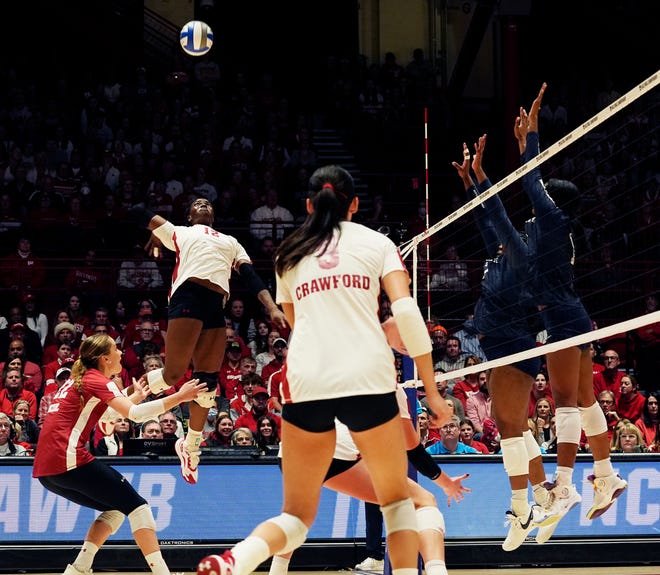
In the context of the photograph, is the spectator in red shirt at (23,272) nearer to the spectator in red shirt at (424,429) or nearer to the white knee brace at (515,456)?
the spectator in red shirt at (424,429)

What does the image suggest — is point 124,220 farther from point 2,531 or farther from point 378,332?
point 378,332

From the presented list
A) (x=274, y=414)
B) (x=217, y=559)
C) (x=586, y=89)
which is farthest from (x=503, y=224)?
(x=586, y=89)

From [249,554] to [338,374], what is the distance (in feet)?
2.89

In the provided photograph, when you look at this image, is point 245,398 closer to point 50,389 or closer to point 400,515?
point 50,389

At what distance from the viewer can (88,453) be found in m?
→ 7.85

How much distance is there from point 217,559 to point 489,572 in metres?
6.12

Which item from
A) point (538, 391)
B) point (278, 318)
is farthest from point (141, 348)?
point (278, 318)

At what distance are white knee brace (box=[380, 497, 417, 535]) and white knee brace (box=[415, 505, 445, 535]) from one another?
2.36ft

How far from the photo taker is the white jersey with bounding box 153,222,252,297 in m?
8.62

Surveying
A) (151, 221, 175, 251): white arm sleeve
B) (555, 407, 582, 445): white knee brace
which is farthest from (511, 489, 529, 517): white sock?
(151, 221, 175, 251): white arm sleeve

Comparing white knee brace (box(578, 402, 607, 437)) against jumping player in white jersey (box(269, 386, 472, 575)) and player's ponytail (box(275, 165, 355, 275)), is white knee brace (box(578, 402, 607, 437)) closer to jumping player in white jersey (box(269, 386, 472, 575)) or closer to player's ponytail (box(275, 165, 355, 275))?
jumping player in white jersey (box(269, 386, 472, 575))

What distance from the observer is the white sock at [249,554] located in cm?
466

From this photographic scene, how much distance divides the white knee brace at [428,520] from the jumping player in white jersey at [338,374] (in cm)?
68

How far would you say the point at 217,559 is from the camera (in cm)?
459
